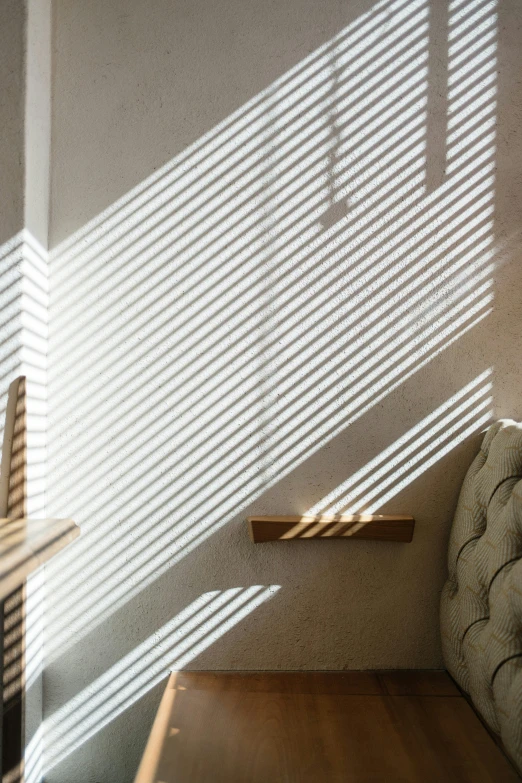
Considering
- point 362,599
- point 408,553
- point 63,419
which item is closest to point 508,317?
point 408,553

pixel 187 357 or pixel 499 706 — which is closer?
pixel 499 706

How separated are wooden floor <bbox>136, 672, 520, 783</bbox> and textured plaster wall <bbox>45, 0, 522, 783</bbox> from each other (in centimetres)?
11

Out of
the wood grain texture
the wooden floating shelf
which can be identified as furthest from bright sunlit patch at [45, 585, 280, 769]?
the wood grain texture

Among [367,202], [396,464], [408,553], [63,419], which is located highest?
[367,202]

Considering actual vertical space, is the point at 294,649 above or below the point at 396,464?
below

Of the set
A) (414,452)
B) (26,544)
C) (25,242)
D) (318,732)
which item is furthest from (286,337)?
(318,732)

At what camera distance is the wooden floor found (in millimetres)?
1184

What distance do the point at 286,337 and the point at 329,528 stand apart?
0.48 meters

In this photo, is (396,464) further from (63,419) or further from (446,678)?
(63,419)

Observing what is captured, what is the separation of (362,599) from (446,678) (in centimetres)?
26

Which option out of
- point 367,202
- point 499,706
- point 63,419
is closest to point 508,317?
point 367,202

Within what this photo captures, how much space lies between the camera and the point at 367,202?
5.38 ft

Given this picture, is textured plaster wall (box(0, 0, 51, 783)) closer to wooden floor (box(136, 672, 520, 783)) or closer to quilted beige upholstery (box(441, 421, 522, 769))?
wooden floor (box(136, 672, 520, 783))

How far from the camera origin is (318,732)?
131cm
